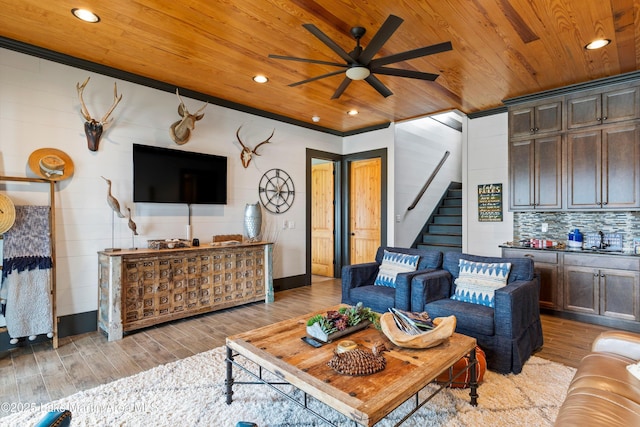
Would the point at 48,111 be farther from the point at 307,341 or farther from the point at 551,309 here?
the point at 551,309

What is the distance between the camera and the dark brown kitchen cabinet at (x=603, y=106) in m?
3.71

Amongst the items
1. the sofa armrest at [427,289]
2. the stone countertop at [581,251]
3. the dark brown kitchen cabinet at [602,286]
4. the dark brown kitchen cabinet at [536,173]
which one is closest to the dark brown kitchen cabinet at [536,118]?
the dark brown kitchen cabinet at [536,173]

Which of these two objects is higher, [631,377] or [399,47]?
[399,47]

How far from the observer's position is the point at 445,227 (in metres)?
6.58

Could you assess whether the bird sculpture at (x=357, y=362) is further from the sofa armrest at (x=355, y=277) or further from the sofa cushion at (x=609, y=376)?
the sofa armrest at (x=355, y=277)

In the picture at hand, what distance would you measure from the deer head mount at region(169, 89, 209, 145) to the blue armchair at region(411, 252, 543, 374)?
3.13 meters

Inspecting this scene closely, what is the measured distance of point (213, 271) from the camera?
4129 millimetres

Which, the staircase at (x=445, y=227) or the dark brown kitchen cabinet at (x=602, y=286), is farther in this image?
the staircase at (x=445, y=227)

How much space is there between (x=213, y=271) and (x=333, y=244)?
297 cm

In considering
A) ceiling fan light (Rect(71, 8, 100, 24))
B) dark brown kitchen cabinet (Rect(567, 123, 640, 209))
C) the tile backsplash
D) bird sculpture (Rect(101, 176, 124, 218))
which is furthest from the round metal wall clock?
dark brown kitchen cabinet (Rect(567, 123, 640, 209))

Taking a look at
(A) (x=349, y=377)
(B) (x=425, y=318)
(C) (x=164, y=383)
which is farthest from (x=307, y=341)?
(C) (x=164, y=383)

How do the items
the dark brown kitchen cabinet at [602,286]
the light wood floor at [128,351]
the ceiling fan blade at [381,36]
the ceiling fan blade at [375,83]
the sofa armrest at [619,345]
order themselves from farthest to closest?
the dark brown kitchen cabinet at [602,286], the ceiling fan blade at [375,83], the light wood floor at [128,351], the ceiling fan blade at [381,36], the sofa armrest at [619,345]

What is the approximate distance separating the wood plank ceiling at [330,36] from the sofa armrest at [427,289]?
2.15 m

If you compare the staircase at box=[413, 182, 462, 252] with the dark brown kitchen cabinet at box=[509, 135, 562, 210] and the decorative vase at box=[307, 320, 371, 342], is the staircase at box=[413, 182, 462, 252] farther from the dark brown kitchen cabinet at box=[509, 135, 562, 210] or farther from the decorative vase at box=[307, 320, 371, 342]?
the decorative vase at box=[307, 320, 371, 342]
